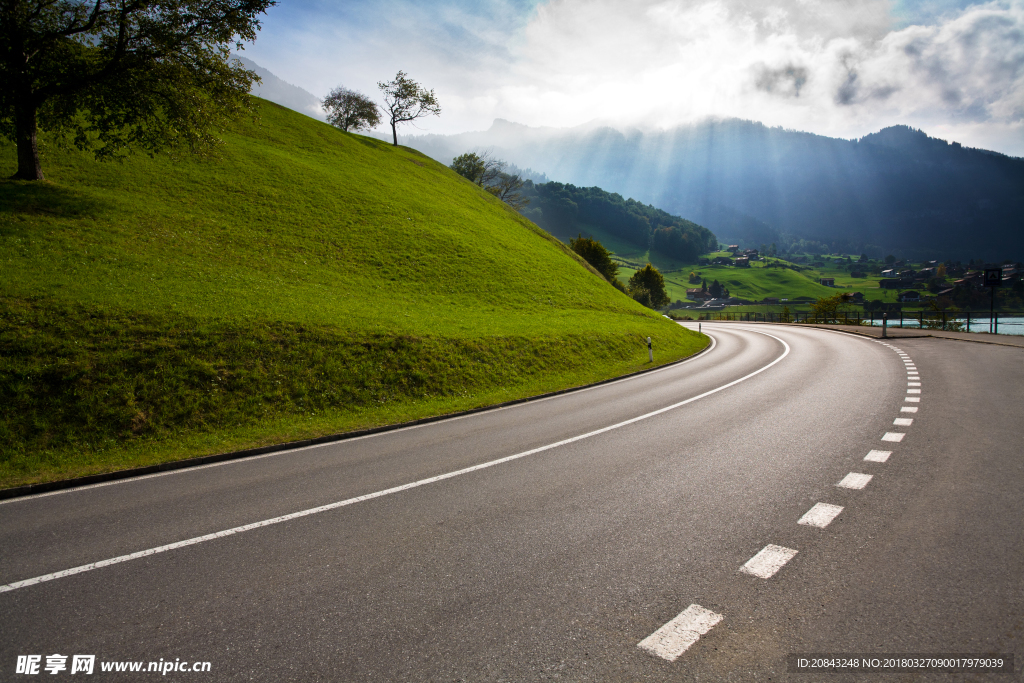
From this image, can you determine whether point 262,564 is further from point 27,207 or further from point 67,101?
point 67,101

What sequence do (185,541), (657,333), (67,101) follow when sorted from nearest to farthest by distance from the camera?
(185,541) < (67,101) < (657,333)

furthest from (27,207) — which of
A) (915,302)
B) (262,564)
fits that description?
(915,302)

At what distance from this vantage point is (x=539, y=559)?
4.33 meters

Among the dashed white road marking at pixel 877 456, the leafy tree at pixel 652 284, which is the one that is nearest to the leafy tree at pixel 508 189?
the leafy tree at pixel 652 284

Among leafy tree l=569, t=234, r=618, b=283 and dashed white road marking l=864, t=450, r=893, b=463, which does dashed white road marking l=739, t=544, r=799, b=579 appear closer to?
dashed white road marking l=864, t=450, r=893, b=463

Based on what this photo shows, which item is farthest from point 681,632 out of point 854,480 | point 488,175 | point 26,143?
point 488,175

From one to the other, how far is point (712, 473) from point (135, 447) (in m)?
10.3

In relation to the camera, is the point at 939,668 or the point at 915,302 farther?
the point at 915,302

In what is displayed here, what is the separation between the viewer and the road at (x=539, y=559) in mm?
3139

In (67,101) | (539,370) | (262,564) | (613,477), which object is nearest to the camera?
(262,564)

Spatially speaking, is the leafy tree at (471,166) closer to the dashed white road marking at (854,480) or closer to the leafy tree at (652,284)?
the leafy tree at (652,284)

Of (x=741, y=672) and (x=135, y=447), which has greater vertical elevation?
(x=741, y=672)

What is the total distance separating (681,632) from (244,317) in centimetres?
1439

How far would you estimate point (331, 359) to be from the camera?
13.3 m
